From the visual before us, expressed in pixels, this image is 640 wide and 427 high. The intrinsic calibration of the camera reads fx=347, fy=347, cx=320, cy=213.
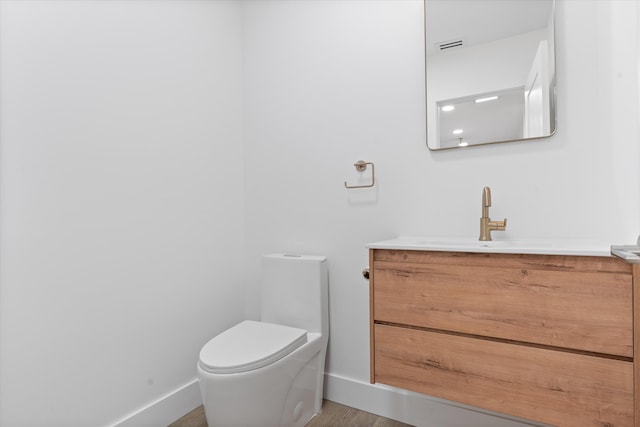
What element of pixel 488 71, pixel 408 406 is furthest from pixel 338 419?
pixel 488 71

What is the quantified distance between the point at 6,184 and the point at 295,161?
1261mm

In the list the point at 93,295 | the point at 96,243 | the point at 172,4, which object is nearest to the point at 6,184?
the point at 96,243

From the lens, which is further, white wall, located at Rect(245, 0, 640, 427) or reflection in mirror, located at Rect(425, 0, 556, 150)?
reflection in mirror, located at Rect(425, 0, 556, 150)

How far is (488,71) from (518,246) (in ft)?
2.64

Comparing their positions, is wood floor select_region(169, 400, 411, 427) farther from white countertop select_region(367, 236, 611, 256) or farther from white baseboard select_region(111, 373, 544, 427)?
white countertop select_region(367, 236, 611, 256)

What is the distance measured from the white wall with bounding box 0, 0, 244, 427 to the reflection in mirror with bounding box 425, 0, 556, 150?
1219mm

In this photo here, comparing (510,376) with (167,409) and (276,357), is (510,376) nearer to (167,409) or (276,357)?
(276,357)

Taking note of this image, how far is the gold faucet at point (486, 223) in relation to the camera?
141 cm

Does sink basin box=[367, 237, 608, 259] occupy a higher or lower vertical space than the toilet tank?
higher

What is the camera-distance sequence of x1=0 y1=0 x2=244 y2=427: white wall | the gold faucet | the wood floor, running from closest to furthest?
x1=0 y1=0 x2=244 y2=427: white wall
the gold faucet
the wood floor

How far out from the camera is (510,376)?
1.14m

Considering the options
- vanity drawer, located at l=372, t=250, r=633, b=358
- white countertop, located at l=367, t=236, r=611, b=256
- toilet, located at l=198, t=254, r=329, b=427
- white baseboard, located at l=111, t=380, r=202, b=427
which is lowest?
white baseboard, located at l=111, t=380, r=202, b=427

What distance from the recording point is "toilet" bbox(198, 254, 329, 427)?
1339mm

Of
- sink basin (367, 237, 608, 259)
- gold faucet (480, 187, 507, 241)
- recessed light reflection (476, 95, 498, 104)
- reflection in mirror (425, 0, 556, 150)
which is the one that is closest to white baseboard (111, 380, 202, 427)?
sink basin (367, 237, 608, 259)
